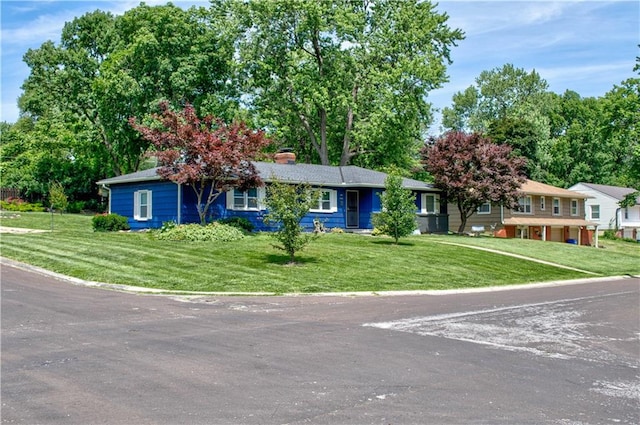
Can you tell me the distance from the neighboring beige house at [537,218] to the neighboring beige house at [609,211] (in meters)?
5.71

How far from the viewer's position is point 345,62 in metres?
46.4

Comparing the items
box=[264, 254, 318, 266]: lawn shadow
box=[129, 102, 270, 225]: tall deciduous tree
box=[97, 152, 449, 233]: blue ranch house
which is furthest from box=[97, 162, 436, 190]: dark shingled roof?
box=[264, 254, 318, 266]: lawn shadow

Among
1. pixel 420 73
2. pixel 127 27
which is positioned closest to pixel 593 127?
pixel 420 73

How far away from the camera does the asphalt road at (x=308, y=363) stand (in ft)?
21.3

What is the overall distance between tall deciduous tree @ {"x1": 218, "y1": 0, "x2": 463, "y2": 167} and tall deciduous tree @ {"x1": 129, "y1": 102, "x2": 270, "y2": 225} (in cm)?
1864

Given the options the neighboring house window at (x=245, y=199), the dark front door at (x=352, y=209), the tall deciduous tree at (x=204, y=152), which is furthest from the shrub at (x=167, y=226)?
the dark front door at (x=352, y=209)

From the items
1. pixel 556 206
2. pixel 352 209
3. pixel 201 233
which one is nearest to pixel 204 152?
pixel 201 233

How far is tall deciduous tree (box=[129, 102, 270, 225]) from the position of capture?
26.5 m

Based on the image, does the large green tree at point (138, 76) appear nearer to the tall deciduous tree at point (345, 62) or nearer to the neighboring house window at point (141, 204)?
the tall deciduous tree at point (345, 62)

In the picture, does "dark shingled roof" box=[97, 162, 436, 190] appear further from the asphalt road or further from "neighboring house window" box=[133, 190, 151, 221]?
the asphalt road

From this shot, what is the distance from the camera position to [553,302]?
17.1m

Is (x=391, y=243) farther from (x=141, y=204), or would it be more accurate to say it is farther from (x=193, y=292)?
(x=193, y=292)

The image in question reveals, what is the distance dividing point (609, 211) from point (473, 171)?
1083 inches

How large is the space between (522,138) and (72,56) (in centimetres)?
4145
